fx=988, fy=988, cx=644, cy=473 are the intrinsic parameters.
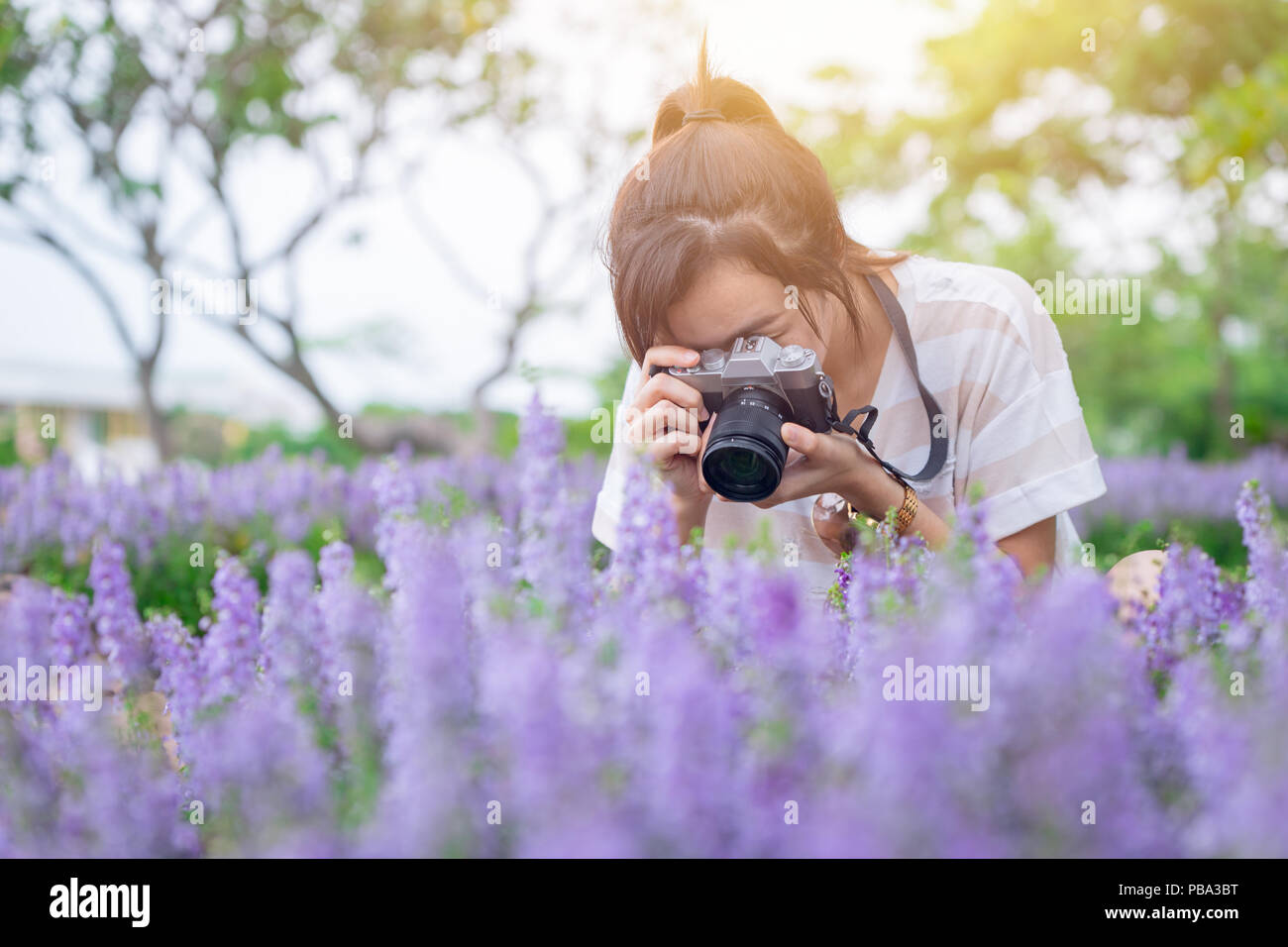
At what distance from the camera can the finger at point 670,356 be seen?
2.09m

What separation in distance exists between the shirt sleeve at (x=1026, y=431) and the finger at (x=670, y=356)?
77 cm

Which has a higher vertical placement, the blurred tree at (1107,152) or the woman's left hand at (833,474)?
the blurred tree at (1107,152)

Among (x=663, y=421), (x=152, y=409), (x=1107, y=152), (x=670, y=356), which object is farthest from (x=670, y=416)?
(x=1107, y=152)

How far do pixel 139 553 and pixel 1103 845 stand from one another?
350cm

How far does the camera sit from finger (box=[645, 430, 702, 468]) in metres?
2.06

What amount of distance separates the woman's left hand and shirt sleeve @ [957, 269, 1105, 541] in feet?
0.87

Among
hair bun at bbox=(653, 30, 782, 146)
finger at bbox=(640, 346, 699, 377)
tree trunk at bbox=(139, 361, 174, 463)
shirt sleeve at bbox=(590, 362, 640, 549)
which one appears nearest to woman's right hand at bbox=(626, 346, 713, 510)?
finger at bbox=(640, 346, 699, 377)

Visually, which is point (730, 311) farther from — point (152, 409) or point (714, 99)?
point (152, 409)

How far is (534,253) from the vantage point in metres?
9.44

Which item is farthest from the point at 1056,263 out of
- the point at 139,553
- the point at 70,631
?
the point at 70,631

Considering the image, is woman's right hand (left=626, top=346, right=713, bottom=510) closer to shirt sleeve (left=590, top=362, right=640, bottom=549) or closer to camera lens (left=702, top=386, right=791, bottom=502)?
camera lens (left=702, top=386, right=791, bottom=502)

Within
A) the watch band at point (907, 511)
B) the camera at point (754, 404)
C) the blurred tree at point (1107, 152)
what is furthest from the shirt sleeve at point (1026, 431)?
the blurred tree at point (1107, 152)

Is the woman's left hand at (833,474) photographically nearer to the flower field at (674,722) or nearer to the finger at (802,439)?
the finger at (802,439)
